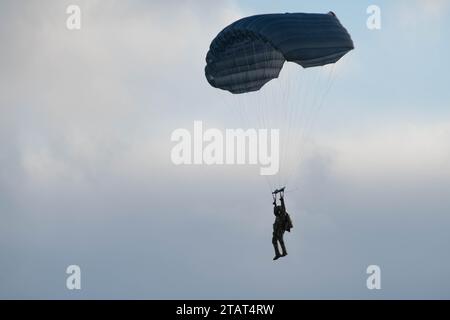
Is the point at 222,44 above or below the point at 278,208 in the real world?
above

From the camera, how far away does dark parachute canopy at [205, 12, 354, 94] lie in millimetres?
41844

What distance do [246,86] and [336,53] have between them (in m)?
5.65

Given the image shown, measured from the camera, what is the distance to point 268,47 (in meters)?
45.7

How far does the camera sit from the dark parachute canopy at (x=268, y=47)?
41.8 m

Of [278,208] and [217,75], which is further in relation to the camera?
[217,75]
